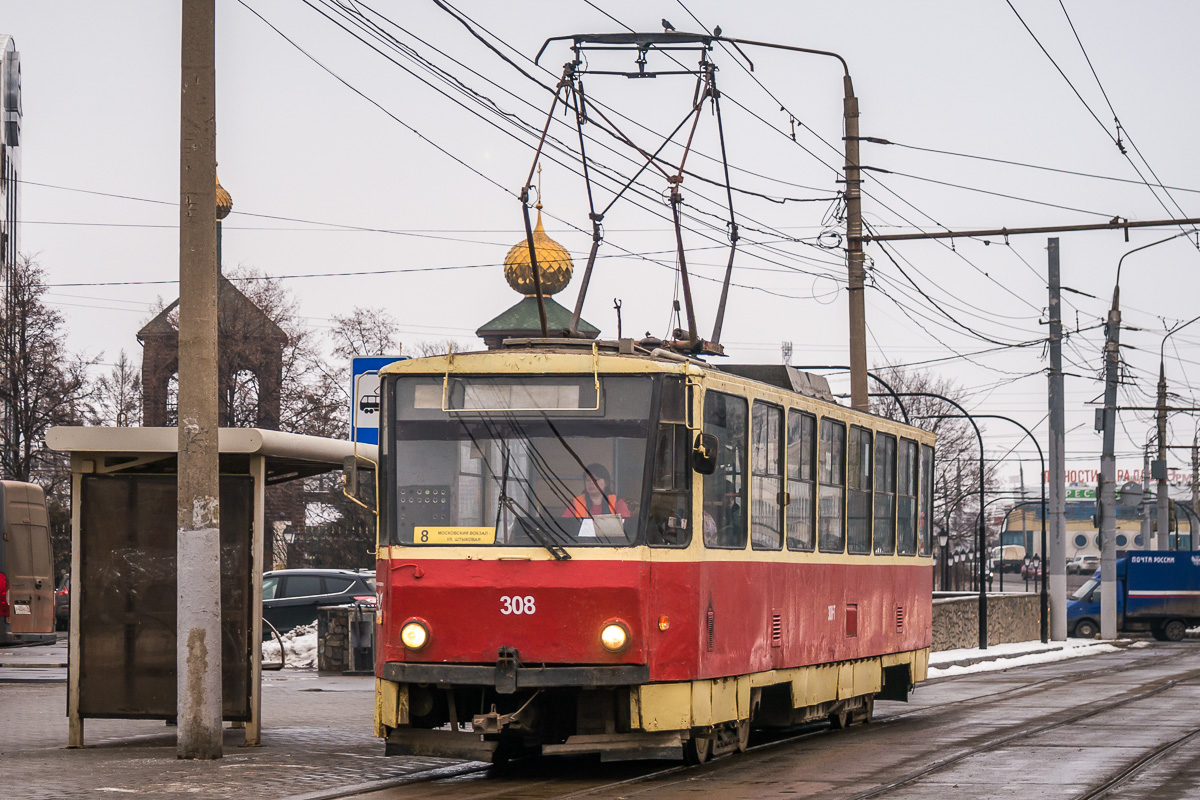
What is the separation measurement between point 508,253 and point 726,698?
42023mm

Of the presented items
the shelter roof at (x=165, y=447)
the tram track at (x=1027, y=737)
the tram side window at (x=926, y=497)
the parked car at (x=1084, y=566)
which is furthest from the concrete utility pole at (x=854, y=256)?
the parked car at (x=1084, y=566)

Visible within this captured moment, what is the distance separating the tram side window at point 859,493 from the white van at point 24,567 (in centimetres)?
1190

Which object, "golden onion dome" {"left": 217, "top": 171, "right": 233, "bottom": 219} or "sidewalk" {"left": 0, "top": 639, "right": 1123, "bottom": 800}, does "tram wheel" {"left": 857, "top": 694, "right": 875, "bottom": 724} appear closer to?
"sidewalk" {"left": 0, "top": 639, "right": 1123, "bottom": 800}

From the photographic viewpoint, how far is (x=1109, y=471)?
4384cm

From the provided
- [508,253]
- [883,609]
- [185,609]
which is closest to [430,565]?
[185,609]

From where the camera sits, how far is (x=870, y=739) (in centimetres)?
1614

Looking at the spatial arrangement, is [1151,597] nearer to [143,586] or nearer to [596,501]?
[143,586]

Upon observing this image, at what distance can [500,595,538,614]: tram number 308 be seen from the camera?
40.0 feet

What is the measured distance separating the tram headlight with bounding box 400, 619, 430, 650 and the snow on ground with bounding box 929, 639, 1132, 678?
17.0 m

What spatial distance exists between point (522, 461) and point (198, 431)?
258cm

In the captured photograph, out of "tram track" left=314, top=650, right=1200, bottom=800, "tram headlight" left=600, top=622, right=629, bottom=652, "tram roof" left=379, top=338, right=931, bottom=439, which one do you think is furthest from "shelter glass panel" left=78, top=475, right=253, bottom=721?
"tram headlight" left=600, top=622, right=629, bottom=652

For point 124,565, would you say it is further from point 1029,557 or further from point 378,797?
point 1029,557

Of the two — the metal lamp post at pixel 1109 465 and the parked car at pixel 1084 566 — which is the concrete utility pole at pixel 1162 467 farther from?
the parked car at pixel 1084 566

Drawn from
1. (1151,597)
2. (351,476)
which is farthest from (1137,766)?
(1151,597)
